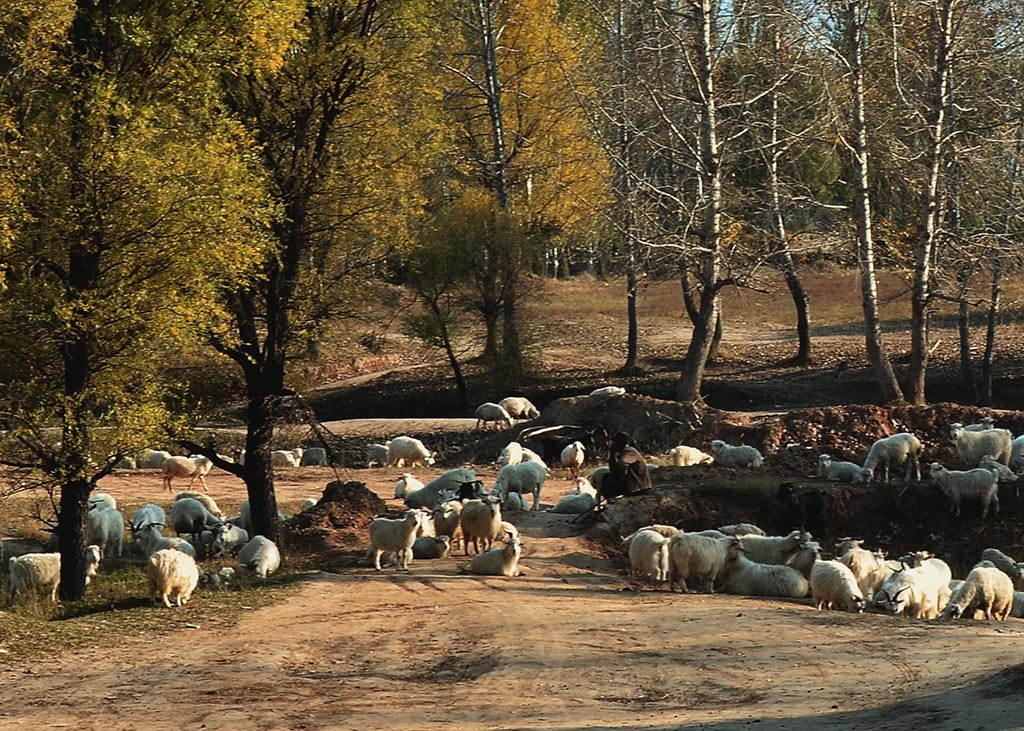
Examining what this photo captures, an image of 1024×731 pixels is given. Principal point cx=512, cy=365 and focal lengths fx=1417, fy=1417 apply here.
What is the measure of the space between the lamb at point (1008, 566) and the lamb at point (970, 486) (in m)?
2.21

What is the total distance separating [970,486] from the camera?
19.9 metres

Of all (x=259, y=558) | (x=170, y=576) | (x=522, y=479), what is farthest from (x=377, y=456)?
(x=170, y=576)

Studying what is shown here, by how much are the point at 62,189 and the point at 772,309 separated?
43.8 meters

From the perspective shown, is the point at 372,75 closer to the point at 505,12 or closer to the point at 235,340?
the point at 235,340

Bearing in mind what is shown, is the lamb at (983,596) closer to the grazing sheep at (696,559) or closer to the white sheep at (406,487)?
the grazing sheep at (696,559)

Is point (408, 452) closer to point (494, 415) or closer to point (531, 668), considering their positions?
point (494, 415)

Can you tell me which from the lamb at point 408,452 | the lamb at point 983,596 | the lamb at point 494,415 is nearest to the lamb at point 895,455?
the lamb at point 983,596

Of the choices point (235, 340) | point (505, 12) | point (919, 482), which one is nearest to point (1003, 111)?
point (919, 482)

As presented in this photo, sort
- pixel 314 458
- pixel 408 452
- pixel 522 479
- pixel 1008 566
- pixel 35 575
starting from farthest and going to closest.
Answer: pixel 314 458 → pixel 408 452 → pixel 522 479 → pixel 1008 566 → pixel 35 575

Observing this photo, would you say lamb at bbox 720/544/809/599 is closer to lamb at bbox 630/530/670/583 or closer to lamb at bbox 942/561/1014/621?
lamb at bbox 630/530/670/583

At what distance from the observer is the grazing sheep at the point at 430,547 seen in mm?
18641

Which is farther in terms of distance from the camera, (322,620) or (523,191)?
(523,191)

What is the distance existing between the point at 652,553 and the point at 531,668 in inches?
183

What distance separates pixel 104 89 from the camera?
1505 centimetres
